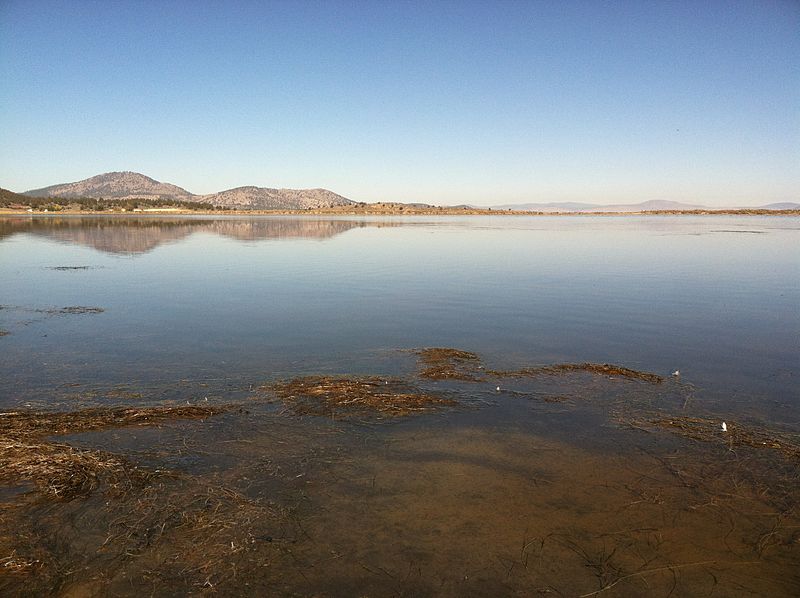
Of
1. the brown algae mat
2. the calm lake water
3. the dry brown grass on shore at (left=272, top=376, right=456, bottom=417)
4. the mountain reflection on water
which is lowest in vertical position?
the brown algae mat

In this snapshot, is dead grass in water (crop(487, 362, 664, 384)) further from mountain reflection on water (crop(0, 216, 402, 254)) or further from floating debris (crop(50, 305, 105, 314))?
mountain reflection on water (crop(0, 216, 402, 254))

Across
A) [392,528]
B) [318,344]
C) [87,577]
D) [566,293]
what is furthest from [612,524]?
[566,293]

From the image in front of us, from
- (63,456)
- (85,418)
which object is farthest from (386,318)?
(63,456)

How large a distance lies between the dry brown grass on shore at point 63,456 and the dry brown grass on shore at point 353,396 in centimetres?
221

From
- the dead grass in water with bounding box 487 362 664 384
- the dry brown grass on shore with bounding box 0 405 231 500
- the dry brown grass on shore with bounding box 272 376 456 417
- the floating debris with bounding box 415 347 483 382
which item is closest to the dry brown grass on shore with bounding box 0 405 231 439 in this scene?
the dry brown grass on shore with bounding box 0 405 231 500

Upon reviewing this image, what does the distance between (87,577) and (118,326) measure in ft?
47.3

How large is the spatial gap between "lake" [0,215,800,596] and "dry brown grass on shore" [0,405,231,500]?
0.31 ft

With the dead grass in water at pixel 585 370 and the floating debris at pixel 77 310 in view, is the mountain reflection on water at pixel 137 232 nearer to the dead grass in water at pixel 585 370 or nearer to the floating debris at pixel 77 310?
the floating debris at pixel 77 310

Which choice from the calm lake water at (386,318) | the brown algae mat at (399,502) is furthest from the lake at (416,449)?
the calm lake water at (386,318)

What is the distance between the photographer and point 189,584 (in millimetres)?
5645

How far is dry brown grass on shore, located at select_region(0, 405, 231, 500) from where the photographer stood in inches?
297

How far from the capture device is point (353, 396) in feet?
37.2

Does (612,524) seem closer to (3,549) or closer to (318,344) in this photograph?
(3,549)

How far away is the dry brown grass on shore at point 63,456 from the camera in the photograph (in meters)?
7.54
